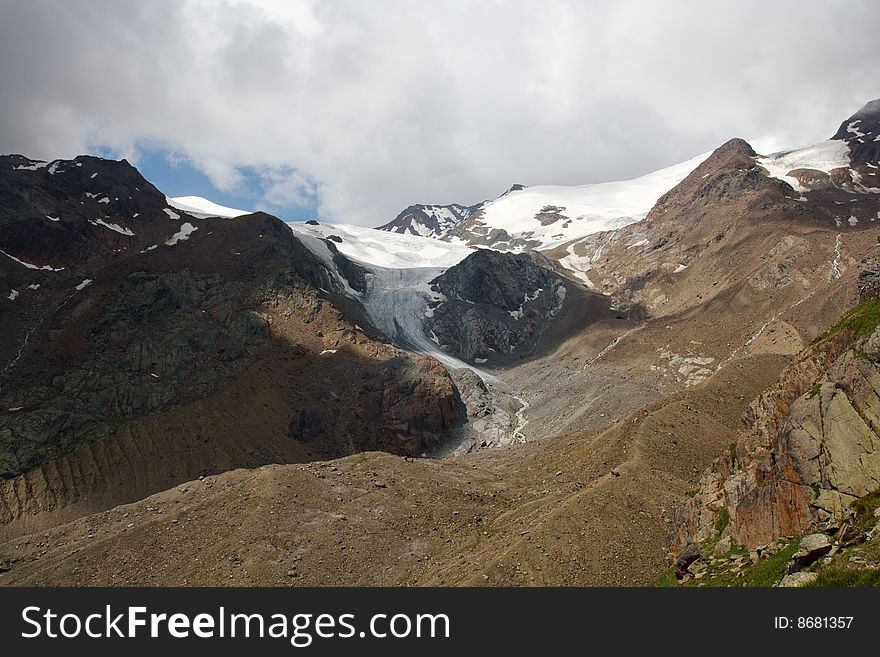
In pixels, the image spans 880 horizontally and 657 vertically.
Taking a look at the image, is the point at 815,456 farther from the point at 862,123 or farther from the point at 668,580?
the point at 862,123

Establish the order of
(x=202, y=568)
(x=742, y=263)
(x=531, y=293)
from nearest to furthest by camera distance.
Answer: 1. (x=202, y=568)
2. (x=742, y=263)
3. (x=531, y=293)

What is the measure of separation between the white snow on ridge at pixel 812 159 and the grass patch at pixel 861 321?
503ft

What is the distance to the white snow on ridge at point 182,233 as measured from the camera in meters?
119

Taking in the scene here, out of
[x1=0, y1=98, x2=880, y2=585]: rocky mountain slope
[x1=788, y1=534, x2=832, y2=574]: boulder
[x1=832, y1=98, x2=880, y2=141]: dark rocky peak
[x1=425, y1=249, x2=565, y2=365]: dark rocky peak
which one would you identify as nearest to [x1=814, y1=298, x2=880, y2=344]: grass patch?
[x1=0, y1=98, x2=880, y2=585]: rocky mountain slope

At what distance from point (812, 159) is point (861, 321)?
18902 centimetres

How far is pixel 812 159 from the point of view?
17938 cm

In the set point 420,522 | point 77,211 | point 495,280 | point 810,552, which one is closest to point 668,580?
point 810,552

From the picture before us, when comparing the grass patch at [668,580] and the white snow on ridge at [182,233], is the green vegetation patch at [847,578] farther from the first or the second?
the white snow on ridge at [182,233]

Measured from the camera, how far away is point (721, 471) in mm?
27469

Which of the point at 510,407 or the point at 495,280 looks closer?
the point at 510,407

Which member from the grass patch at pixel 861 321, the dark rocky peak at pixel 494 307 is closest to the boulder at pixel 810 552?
the grass patch at pixel 861 321
